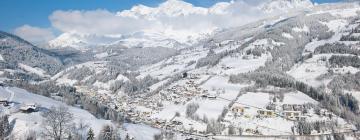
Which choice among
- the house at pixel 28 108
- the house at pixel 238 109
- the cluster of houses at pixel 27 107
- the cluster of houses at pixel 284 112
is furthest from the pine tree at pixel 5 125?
the house at pixel 238 109

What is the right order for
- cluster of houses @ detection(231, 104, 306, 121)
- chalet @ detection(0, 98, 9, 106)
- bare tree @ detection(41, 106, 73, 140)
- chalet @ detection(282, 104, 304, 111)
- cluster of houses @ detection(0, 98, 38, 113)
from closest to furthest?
bare tree @ detection(41, 106, 73, 140), cluster of houses @ detection(0, 98, 38, 113), chalet @ detection(0, 98, 9, 106), cluster of houses @ detection(231, 104, 306, 121), chalet @ detection(282, 104, 304, 111)

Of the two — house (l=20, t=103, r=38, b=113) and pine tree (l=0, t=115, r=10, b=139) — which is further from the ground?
house (l=20, t=103, r=38, b=113)

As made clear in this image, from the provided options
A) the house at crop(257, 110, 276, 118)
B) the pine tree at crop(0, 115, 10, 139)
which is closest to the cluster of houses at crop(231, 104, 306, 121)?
the house at crop(257, 110, 276, 118)

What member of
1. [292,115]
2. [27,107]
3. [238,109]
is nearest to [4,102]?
[27,107]

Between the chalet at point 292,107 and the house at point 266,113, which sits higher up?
the chalet at point 292,107

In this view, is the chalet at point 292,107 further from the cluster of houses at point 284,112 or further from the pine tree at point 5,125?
the pine tree at point 5,125

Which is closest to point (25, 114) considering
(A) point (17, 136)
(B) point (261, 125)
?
(A) point (17, 136)

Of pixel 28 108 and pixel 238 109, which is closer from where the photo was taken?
pixel 28 108

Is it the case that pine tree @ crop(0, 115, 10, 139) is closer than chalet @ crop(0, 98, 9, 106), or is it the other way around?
pine tree @ crop(0, 115, 10, 139)

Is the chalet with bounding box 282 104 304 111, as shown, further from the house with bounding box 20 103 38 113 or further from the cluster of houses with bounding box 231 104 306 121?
the house with bounding box 20 103 38 113

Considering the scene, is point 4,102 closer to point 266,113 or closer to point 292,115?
point 266,113

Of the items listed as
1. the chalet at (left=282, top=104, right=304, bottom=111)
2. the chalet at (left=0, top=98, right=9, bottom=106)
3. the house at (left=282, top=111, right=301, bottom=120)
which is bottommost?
the house at (left=282, top=111, right=301, bottom=120)
